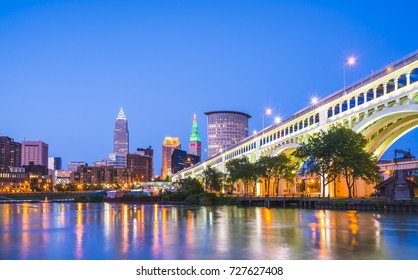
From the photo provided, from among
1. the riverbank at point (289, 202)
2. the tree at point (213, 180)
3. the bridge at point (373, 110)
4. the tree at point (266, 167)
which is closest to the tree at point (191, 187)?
the riverbank at point (289, 202)

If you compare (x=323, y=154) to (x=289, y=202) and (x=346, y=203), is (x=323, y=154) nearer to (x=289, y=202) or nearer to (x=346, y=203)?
(x=346, y=203)

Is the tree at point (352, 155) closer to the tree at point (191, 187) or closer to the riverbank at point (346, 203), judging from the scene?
the riverbank at point (346, 203)

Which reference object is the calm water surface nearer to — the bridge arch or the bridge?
the bridge

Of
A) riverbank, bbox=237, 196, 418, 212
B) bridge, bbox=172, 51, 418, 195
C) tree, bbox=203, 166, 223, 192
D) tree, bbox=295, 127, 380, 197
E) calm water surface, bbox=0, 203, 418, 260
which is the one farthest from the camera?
tree, bbox=203, 166, 223, 192

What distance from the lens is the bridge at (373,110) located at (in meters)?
68.6

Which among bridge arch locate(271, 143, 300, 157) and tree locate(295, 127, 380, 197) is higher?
bridge arch locate(271, 143, 300, 157)

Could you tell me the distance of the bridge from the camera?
225 ft

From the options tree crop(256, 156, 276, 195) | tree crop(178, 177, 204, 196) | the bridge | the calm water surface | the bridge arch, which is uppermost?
the bridge

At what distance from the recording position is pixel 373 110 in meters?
80.2

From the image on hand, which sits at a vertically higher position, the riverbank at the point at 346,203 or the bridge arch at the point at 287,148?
the bridge arch at the point at 287,148

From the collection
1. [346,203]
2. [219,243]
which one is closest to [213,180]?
[346,203]

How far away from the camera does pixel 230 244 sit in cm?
3438

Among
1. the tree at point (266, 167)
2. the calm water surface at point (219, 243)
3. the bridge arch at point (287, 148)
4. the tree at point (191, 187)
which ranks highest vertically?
the bridge arch at point (287, 148)

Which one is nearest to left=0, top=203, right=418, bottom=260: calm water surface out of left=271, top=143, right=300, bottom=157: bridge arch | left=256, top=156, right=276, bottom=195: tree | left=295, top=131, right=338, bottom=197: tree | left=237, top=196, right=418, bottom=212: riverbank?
left=237, top=196, right=418, bottom=212: riverbank
